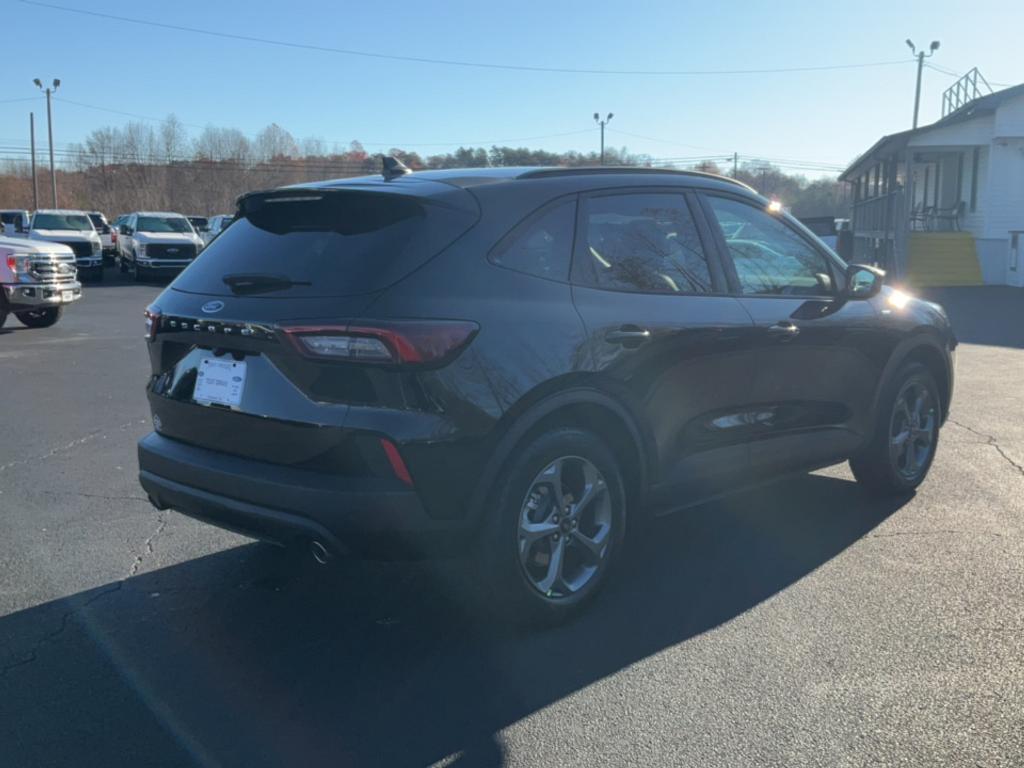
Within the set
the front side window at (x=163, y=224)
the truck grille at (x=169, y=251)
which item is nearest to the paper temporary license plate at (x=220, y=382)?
the truck grille at (x=169, y=251)

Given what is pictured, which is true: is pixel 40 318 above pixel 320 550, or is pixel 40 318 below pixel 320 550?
below

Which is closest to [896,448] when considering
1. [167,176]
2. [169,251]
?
[169,251]

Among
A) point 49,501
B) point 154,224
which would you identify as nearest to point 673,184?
point 49,501

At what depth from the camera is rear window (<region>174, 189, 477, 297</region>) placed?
354 centimetres

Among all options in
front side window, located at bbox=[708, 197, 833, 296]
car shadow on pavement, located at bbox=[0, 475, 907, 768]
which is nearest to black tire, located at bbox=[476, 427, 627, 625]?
car shadow on pavement, located at bbox=[0, 475, 907, 768]

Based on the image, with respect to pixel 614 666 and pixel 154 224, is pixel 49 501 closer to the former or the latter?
pixel 614 666

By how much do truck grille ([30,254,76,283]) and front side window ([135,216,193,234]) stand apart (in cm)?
1475

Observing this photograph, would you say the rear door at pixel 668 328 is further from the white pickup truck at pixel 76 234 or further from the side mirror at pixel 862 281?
the white pickup truck at pixel 76 234

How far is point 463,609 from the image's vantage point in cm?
421

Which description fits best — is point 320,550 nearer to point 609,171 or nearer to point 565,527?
point 565,527

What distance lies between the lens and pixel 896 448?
571cm

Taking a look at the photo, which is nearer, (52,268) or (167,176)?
(52,268)

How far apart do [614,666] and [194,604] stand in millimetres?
1848

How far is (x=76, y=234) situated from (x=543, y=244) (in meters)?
27.4
